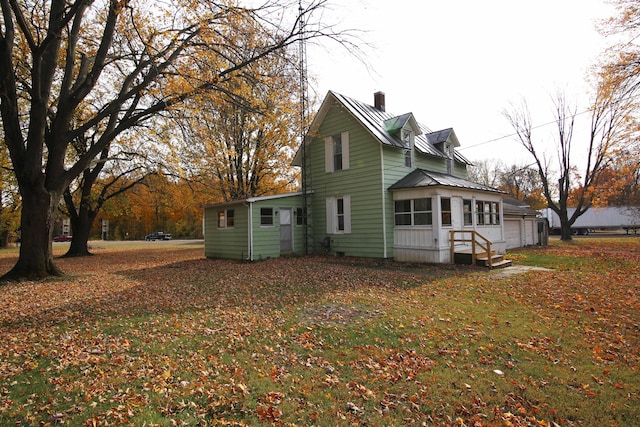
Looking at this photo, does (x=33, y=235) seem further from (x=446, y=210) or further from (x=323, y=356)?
(x=446, y=210)

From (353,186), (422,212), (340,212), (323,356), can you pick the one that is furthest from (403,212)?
(323,356)

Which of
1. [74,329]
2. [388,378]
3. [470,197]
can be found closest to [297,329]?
[388,378]

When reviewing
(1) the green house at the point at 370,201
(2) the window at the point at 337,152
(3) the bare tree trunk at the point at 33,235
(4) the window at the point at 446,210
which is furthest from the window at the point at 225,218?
(4) the window at the point at 446,210

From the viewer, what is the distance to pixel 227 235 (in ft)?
59.3

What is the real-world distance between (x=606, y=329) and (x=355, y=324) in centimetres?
429

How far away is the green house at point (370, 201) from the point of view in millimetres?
15000

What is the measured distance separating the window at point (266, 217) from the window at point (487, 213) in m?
10.0

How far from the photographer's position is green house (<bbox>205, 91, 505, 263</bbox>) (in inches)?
591

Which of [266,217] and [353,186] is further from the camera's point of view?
[266,217]

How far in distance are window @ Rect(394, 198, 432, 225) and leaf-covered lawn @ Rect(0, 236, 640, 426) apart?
5.79 meters

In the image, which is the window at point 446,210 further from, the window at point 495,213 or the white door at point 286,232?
the white door at point 286,232

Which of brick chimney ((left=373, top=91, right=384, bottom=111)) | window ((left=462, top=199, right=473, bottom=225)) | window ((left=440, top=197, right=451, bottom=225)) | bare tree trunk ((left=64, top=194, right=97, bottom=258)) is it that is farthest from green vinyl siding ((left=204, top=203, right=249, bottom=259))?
bare tree trunk ((left=64, top=194, right=97, bottom=258))

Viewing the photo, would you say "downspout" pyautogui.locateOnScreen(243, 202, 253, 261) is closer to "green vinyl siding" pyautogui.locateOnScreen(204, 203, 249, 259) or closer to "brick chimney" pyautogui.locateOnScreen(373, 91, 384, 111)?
"green vinyl siding" pyautogui.locateOnScreen(204, 203, 249, 259)

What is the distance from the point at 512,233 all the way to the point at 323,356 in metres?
22.8
